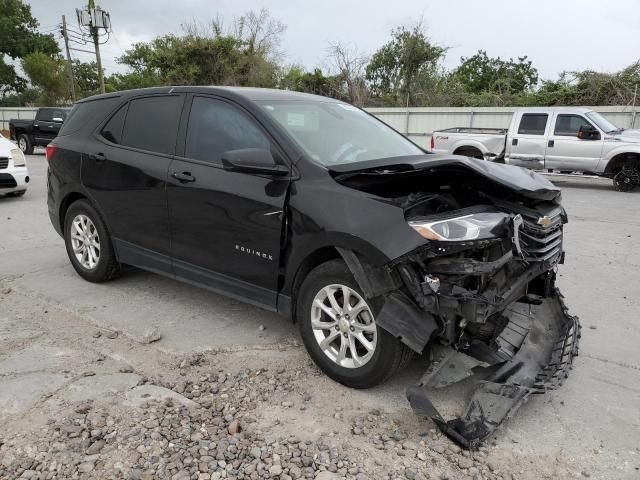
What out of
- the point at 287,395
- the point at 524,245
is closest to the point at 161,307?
the point at 287,395

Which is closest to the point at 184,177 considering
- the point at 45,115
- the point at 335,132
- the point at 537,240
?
the point at 335,132

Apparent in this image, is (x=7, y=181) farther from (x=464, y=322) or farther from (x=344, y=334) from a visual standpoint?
(x=464, y=322)

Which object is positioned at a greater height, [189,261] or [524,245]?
[524,245]

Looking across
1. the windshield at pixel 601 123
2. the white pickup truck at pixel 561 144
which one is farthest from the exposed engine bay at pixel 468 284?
the windshield at pixel 601 123

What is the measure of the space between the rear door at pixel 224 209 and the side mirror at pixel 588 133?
11.0 metres

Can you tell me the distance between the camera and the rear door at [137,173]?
Answer: 4.16 metres

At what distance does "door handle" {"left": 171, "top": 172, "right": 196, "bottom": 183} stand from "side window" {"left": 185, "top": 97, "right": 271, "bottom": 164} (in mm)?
147

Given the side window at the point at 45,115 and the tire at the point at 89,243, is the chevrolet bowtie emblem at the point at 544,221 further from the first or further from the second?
the side window at the point at 45,115

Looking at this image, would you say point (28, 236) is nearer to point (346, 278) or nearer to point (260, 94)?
point (260, 94)

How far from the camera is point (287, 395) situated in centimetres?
312

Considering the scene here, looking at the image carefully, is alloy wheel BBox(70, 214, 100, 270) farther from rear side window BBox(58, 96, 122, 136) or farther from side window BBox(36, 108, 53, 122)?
side window BBox(36, 108, 53, 122)

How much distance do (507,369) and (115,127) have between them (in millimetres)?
3809

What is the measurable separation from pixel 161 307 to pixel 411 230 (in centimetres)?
260

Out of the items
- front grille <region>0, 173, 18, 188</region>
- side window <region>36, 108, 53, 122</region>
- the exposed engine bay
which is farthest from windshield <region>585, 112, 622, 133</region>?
side window <region>36, 108, 53, 122</region>
